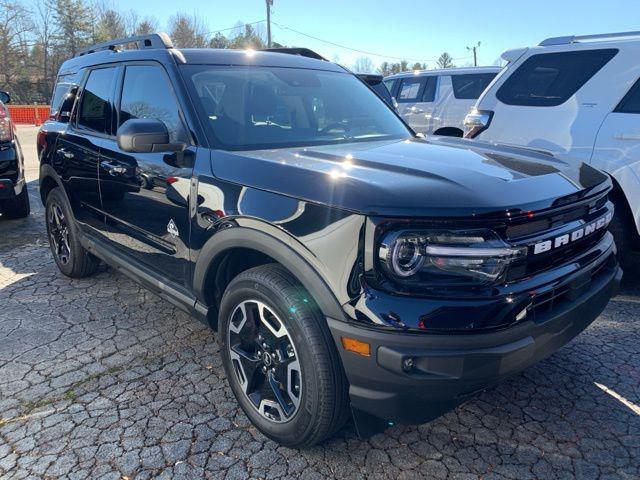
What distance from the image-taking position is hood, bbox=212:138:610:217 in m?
1.92

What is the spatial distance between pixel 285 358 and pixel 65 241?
10.5 ft

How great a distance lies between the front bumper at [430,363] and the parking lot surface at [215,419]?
0.50m

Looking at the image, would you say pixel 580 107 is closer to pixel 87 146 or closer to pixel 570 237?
pixel 570 237

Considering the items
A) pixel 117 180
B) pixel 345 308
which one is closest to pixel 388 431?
pixel 345 308

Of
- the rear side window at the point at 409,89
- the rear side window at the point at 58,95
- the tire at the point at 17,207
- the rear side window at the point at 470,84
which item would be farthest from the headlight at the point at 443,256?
the rear side window at the point at 409,89

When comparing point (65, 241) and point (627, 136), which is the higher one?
point (627, 136)

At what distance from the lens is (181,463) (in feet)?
7.70

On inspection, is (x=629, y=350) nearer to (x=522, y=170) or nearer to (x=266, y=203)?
(x=522, y=170)

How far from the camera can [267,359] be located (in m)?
2.43

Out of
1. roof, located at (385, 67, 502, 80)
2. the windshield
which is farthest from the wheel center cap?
roof, located at (385, 67, 502, 80)

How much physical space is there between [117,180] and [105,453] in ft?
5.64

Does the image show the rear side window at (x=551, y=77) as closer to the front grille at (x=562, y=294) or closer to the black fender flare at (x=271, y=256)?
the front grille at (x=562, y=294)

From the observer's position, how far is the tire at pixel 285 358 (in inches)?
82.1

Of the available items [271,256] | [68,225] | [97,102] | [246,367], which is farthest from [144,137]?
[68,225]
